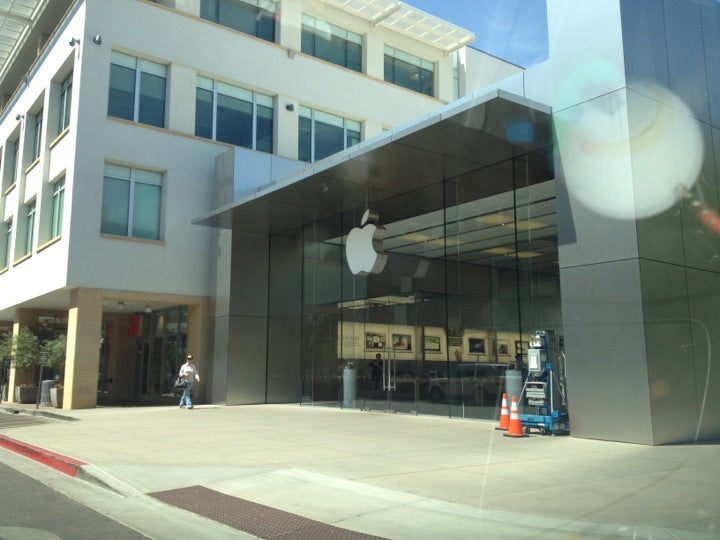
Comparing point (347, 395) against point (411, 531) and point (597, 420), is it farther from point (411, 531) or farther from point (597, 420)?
point (411, 531)

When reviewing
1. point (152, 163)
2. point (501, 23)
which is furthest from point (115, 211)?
point (501, 23)

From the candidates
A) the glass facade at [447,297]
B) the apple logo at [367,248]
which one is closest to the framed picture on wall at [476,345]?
the glass facade at [447,297]

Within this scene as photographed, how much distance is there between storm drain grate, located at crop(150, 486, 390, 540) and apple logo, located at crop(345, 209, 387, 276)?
11588 mm

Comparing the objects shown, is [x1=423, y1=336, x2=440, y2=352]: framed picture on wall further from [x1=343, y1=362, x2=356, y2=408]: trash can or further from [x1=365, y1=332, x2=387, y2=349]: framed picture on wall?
[x1=343, y1=362, x2=356, y2=408]: trash can

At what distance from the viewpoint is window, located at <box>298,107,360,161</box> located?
2719 cm

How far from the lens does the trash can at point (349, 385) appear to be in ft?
65.6

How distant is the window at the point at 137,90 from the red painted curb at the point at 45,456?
42.4ft

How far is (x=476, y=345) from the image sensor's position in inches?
630

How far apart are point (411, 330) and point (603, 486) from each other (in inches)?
400

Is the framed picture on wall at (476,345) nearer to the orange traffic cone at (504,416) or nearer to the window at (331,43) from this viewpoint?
the orange traffic cone at (504,416)

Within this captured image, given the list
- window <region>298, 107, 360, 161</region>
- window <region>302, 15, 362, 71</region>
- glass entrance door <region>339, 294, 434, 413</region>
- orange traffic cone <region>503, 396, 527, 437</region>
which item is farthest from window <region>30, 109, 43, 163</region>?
orange traffic cone <region>503, 396, 527, 437</region>

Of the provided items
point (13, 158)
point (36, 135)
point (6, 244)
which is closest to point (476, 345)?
point (36, 135)

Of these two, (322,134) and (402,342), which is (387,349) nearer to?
(402,342)

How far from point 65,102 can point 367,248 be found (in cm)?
1347
